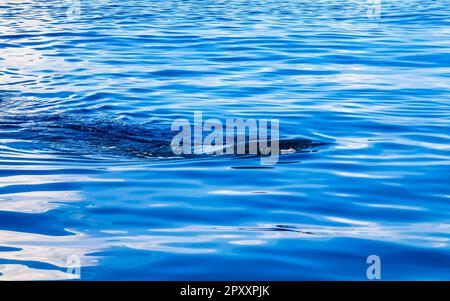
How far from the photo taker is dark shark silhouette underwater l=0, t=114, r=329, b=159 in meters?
9.55

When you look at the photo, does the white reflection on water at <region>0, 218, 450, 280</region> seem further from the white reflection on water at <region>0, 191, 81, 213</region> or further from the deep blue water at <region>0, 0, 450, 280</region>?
the white reflection on water at <region>0, 191, 81, 213</region>

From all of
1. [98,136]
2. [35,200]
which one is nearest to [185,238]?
[35,200]

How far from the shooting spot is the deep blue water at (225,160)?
6.26 metres

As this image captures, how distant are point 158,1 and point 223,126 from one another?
17.0m

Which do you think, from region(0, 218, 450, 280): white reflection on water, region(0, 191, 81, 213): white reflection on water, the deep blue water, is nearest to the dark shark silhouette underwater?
the deep blue water

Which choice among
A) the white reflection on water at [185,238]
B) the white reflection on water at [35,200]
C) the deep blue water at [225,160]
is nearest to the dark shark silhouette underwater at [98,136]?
the deep blue water at [225,160]

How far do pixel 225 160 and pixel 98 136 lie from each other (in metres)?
1.79

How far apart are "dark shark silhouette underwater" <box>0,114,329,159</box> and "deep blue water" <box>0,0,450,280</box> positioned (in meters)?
0.04

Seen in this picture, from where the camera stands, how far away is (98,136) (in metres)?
10.3

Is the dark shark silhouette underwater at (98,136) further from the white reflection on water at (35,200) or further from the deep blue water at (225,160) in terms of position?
the white reflection on water at (35,200)

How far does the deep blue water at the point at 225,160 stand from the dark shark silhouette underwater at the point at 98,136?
1.7 inches
